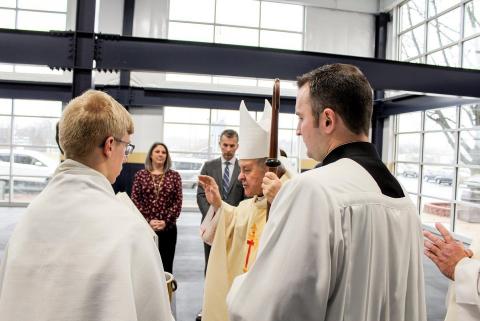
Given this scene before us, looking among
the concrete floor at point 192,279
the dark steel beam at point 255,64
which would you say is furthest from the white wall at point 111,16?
the dark steel beam at point 255,64

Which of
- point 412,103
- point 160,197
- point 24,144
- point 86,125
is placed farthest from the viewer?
point 24,144

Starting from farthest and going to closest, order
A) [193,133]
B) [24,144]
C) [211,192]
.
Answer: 1. [193,133]
2. [24,144]
3. [211,192]

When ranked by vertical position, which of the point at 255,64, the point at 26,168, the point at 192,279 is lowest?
the point at 192,279

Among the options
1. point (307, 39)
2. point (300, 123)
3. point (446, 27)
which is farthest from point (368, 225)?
point (307, 39)

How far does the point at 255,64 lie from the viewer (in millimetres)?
4695

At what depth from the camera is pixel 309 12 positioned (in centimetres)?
1164

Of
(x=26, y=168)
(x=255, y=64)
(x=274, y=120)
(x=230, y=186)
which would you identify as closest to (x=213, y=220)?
(x=274, y=120)

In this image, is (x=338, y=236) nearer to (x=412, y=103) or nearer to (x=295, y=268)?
(x=295, y=268)

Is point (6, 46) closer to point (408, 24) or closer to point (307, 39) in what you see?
point (307, 39)

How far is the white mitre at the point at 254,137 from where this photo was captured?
2.51 m

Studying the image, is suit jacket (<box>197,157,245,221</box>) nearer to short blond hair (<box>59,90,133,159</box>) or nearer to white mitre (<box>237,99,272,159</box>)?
white mitre (<box>237,99,272,159</box>)

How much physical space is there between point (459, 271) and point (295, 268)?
0.99m

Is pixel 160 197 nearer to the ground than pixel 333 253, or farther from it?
nearer to the ground

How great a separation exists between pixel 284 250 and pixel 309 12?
1186 centimetres
